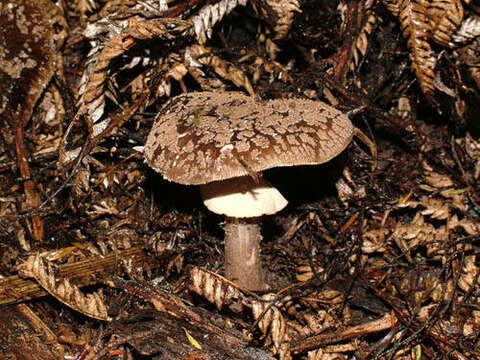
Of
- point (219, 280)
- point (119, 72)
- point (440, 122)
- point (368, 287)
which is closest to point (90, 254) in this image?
point (219, 280)

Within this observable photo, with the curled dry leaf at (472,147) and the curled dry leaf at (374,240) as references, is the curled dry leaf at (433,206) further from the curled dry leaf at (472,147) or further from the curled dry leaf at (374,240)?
the curled dry leaf at (472,147)

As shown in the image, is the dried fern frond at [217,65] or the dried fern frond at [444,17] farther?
the dried fern frond at [217,65]

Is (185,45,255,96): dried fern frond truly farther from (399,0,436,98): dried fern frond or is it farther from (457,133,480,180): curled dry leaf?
(457,133,480,180): curled dry leaf

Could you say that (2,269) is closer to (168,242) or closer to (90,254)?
(90,254)

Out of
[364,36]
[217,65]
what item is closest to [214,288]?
[217,65]

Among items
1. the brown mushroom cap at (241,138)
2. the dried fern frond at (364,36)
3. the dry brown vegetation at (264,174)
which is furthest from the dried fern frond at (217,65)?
the dried fern frond at (364,36)

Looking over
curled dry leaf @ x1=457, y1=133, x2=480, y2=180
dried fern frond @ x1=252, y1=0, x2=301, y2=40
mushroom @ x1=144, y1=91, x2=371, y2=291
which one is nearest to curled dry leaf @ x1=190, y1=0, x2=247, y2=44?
dried fern frond @ x1=252, y1=0, x2=301, y2=40

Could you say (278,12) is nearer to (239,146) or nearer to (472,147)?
(239,146)
